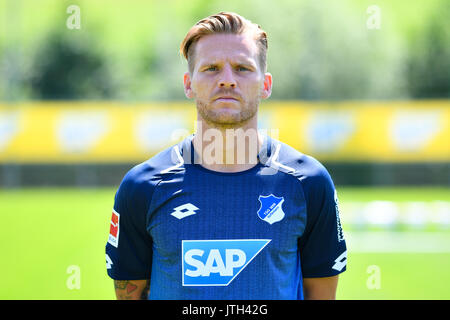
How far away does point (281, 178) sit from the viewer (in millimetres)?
2420

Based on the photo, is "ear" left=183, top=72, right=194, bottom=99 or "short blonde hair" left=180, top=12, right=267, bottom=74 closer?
"short blonde hair" left=180, top=12, right=267, bottom=74

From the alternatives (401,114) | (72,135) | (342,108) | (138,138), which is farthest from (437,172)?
(72,135)

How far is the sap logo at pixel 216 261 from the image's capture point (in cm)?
233

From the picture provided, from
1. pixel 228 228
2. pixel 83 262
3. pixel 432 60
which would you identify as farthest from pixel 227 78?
pixel 432 60

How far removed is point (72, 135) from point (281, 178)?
15.1m

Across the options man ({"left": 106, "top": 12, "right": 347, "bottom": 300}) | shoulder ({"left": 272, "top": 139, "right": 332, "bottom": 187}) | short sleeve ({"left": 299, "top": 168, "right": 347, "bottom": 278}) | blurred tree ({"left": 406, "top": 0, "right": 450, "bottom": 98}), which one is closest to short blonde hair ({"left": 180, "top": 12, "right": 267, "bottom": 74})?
man ({"left": 106, "top": 12, "right": 347, "bottom": 300})

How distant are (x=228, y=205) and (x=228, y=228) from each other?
3.5 inches

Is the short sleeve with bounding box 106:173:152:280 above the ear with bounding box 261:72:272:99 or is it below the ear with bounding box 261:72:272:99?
below

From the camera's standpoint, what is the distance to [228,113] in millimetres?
2336

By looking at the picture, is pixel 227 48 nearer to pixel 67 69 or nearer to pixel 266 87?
pixel 266 87

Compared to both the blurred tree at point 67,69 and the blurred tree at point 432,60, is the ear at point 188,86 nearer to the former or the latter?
the blurred tree at point 67,69

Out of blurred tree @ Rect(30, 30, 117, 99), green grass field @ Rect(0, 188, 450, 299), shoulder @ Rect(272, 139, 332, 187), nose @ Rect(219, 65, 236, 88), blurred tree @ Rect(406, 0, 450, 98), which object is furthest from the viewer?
blurred tree @ Rect(406, 0, 450, 98)

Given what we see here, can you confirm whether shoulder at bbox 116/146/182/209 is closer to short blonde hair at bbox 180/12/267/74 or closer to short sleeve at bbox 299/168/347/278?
short blonde hair at bbox 180/12/267/74

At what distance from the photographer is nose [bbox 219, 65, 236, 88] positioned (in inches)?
91.0
